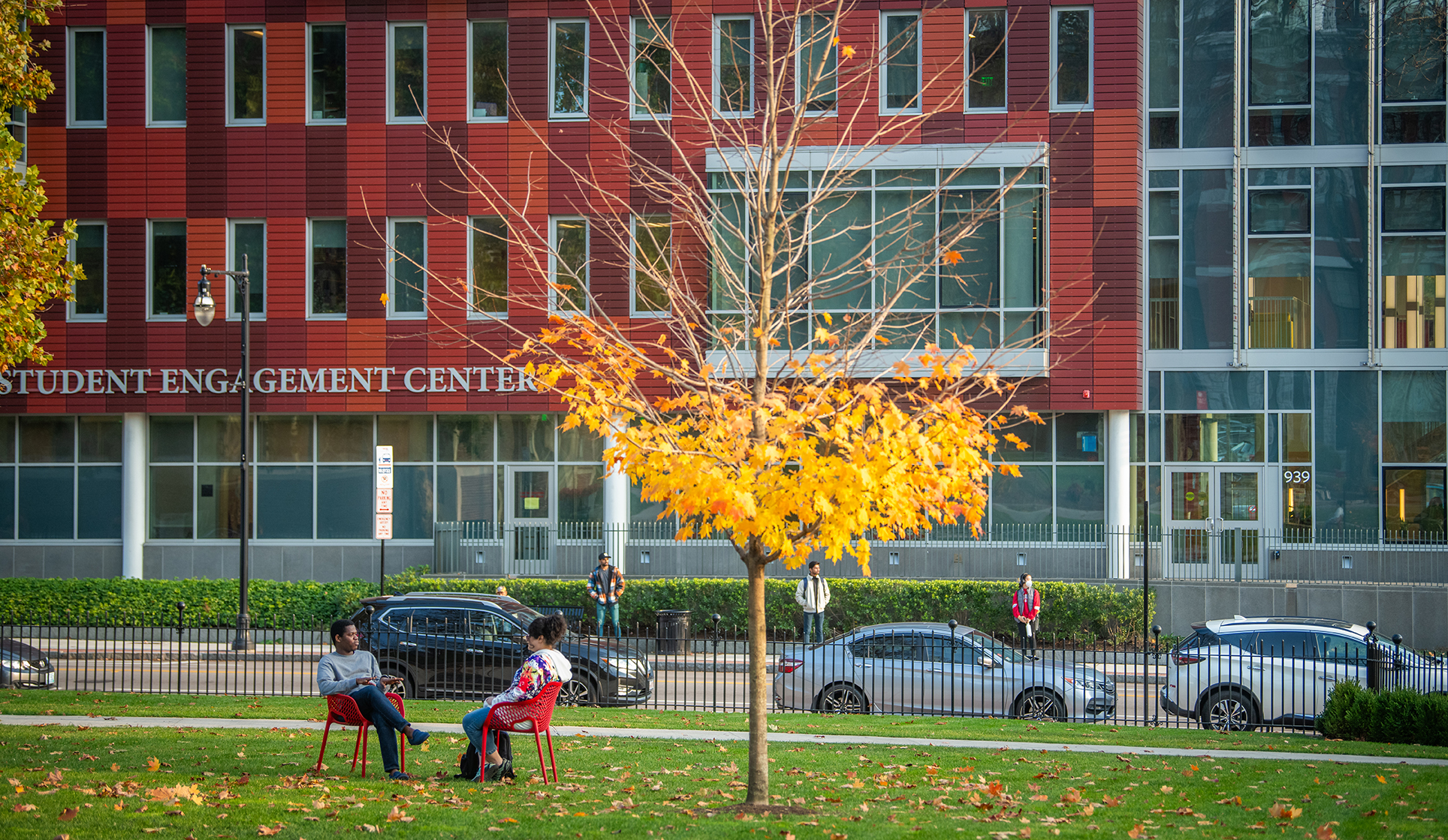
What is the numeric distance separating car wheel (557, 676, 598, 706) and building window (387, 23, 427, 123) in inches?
630

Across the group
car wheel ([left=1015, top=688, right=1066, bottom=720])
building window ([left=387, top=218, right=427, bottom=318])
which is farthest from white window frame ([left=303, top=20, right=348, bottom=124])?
car wheel ([left=1015, top=688, right=1066, bottom=720])

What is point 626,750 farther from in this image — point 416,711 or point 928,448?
point 928,448

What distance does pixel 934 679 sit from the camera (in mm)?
15336

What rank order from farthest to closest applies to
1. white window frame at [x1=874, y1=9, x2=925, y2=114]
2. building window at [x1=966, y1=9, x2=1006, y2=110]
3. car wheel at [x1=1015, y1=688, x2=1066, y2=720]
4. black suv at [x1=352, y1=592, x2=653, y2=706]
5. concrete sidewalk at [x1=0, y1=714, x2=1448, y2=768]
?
1. building window at [x1=966, y1=9, x2=1006, y2=110]
2. white window frame at [x1=874, y1=9, x2=925, y2=114]
3. black suv at [x1=352, y1=592, x2=653, y2=706]
4. car wheel at [x1=1015, y1=688, x2=1066, y2=720]
5. concrete sidewalk at [x1=0, y1=714, x2=1448, y2=768]

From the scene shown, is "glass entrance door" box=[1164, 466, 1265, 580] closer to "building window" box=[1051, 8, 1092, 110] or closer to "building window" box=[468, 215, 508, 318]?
"building window" box=[1051, 8, 1092, 110]

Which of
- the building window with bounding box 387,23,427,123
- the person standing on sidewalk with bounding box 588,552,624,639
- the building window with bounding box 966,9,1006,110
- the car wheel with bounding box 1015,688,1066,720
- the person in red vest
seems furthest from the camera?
the building window with bounding box 387,23,427,123

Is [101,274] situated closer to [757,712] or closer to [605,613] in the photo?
[605,613]

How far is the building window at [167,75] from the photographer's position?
89.5 ft

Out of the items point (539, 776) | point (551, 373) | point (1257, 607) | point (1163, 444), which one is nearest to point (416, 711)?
point (539, 776)

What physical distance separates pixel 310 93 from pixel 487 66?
4068 millimetres

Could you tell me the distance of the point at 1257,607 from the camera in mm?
24062

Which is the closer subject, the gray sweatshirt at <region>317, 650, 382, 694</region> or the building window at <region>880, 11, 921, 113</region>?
the gray sweatshirt at <region>317, 650, 382, 694</region>

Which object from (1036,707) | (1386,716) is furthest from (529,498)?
(1386,716)

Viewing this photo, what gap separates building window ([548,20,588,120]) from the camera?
2644cm
